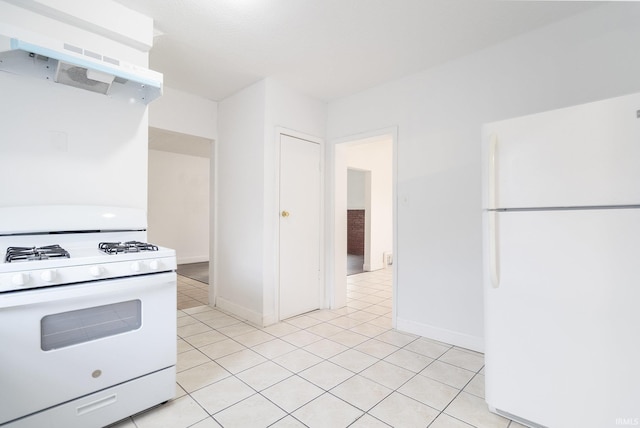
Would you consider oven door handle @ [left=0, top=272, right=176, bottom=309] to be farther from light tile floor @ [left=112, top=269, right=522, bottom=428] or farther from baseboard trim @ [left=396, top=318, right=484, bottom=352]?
baseboard trim @ [left=396, top=318, right=484, bottom=352]

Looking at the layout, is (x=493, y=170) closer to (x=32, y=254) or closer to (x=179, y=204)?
(x=32, y=254)

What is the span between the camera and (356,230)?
26.1 feet

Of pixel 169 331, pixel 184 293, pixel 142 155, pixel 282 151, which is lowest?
pixel 184 293

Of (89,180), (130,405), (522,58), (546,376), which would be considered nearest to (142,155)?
(89,180)

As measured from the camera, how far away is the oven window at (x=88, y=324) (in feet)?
4.38

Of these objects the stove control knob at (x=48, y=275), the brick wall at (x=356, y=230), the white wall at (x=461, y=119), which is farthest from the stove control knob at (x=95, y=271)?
the brick wall at (x=356, y=230)

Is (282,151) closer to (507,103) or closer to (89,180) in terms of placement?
(89,180)

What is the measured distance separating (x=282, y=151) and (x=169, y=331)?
2.06m

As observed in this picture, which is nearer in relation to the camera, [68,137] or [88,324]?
[88,324]

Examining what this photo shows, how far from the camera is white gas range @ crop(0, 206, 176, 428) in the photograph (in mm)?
1237

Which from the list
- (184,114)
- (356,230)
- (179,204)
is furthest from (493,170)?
(179,204)

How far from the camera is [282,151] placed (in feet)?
10.4

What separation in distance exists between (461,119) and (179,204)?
6.13 metres

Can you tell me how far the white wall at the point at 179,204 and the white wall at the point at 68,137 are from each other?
4579 mm
